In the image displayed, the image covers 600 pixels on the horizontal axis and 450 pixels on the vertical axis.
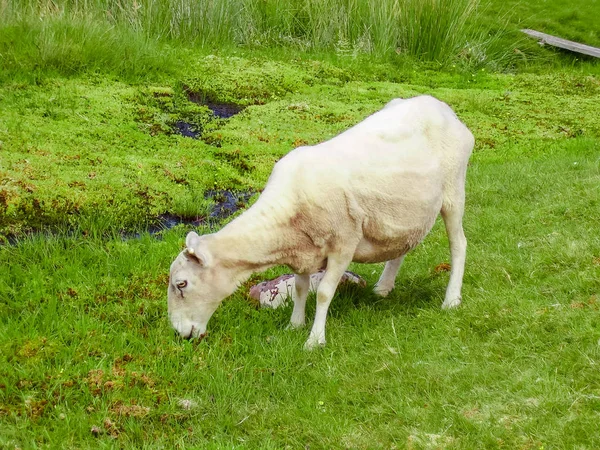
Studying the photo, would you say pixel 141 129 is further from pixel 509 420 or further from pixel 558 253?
pixel 509 420

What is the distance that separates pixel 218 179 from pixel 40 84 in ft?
12.4

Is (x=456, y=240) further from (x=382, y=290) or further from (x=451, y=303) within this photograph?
(x=382, y=290)

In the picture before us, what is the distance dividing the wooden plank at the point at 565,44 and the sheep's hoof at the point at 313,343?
1653 centimetres

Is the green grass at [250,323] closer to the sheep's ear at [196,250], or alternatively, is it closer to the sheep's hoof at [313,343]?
the sheep's hoof at [313,343]

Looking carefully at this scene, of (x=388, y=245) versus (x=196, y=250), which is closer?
(x=196, y=250)

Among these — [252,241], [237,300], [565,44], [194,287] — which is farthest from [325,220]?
[565,44]

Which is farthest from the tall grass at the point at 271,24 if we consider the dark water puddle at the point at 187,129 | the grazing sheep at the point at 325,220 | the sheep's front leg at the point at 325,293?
the sheep's front leg at the point at 325,293

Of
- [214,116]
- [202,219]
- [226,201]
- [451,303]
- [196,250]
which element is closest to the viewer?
[196,250]

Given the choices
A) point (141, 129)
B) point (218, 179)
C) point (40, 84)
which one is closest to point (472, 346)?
point (218, 179)

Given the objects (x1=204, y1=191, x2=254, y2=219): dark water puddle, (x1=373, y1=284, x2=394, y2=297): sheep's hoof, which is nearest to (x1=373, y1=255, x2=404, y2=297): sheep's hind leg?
(x1=373, y1=284, x2=394, y2=297): sheep's hoof

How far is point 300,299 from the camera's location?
21.7 feet

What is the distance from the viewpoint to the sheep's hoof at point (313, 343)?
6.23m

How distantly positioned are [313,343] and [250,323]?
2.17ft

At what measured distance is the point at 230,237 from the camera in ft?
20.1
